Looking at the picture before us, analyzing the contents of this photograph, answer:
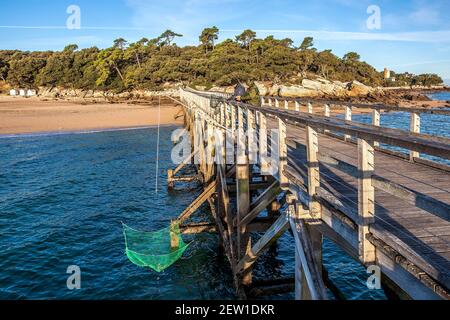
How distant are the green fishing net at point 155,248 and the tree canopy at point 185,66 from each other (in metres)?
54.1

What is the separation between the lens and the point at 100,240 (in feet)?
42.8

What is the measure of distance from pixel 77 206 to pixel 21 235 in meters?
3.33

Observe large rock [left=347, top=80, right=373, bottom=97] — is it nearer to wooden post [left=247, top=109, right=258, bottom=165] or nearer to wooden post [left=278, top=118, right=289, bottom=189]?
wooden post [left=247, top=109, right=258, bottom=165]

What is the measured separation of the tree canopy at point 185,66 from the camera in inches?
2731

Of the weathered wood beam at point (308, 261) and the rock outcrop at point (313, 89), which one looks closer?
the weathered wood beam at point (308, 261)

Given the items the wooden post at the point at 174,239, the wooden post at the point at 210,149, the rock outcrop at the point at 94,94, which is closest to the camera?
the wooden post at the point at 174,239

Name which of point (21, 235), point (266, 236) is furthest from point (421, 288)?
point (21, 235)

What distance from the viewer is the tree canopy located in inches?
2731

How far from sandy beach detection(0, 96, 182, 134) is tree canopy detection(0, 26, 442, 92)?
14688mm

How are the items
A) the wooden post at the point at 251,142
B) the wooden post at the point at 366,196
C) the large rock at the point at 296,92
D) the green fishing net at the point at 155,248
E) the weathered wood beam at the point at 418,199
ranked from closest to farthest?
the weathered wood beam at the point at 418,199, the wooden post at the point at 366,196, the wooden post at the point at 251,142, the green fishing net at the point at 155,248, the large rock at the point at 296,92

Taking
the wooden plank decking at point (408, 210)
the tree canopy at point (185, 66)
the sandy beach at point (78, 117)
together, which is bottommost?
the wooden plank decking at point (408, 210)

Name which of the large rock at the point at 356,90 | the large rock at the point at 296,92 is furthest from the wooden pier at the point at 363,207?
the large rock at the point at 356,90

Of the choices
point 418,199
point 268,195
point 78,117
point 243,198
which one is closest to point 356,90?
point 78,117

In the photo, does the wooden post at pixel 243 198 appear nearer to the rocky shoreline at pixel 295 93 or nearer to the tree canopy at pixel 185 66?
the rocky shoreline at pixel 295 93
